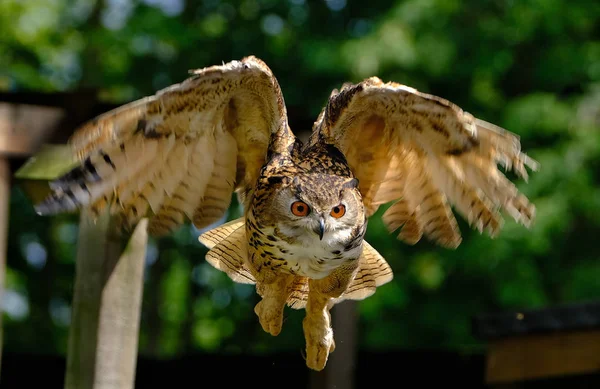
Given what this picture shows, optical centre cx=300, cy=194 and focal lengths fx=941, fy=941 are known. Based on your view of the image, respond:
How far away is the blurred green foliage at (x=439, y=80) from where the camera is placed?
8.63m

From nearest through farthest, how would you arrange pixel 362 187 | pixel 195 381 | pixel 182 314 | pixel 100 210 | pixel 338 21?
pixel 100 210
pixel 362 187
pixel 195 381
pixel 338 21
pixel 182 314

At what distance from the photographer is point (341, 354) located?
16.4 feet

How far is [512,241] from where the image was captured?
27.9 feet

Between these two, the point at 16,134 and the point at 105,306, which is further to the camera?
the point at 16,134

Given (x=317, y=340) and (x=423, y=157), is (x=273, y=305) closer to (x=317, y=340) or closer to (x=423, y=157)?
(x=317, y=340)

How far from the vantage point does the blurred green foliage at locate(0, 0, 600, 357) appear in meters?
8.63

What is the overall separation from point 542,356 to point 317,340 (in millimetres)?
2330

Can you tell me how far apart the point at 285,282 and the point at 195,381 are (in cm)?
331

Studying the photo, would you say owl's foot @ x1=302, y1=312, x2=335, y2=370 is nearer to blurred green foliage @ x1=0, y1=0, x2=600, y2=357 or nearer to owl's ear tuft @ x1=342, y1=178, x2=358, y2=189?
owl's ear tuft @ x1=342, y1=178, x2=358, y2=189

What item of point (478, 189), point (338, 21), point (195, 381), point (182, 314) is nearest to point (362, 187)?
point (478, 189)

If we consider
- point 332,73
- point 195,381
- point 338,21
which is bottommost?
point 195,381

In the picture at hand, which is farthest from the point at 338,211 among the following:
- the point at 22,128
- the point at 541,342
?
the point at 541,342

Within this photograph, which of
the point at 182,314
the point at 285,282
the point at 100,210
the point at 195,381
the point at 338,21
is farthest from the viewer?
the point at 182,314

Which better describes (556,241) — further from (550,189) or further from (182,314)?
(182,314)
